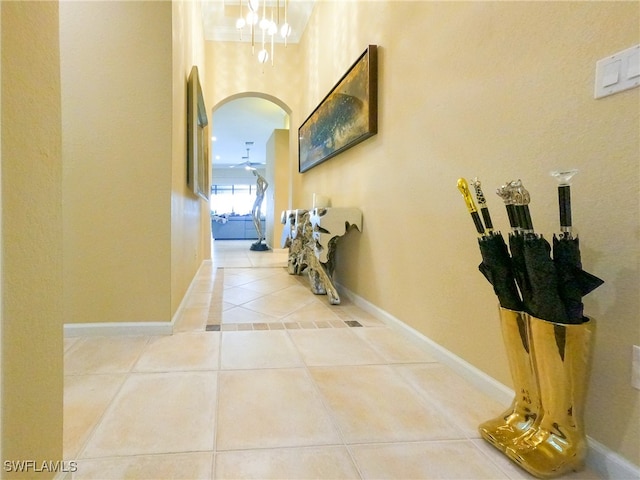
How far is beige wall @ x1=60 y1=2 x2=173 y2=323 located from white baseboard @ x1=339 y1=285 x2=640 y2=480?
1.37 m

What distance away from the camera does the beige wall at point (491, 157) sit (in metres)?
0.91

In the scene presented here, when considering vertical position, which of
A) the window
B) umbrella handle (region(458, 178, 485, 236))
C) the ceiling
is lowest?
umbrella handle (region(458, 178, 485, 236))

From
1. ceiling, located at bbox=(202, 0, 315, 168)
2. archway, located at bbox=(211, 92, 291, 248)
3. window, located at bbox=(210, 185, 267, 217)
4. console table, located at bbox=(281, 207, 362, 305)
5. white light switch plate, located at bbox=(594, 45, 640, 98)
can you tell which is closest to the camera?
white light switch plate, located at bbox=(594, 45, 640, 98)

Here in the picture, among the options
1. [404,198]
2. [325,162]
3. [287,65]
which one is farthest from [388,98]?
[287,65]

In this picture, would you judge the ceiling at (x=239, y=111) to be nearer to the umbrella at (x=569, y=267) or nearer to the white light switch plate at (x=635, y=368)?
the umbrella at (x=569, y=267)

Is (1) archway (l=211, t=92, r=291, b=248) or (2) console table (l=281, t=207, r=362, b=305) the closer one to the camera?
(2) console table (l=281, t=207, r=362, b=305)

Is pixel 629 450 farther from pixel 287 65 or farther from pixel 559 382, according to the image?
pixel 287 65

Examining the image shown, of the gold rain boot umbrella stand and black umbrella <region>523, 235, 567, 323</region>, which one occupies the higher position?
black umbrella <region>523, 235, 567, 323</region>

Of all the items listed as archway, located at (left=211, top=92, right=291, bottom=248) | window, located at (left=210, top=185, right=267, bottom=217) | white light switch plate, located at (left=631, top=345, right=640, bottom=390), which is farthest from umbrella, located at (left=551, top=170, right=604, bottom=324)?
window, located at (left=210, top=185, right=267, bottom=217)

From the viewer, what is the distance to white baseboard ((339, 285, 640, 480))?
0.90 m

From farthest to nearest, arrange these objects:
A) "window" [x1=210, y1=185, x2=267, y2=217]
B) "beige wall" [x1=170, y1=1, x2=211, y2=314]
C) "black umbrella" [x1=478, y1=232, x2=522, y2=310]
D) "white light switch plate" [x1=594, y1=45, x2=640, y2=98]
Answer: "window" [x1=210, y1=185, x2=267, y2=217], "beige wall" [x1=170, y1=1, x2=211, y2=314], "black umbrella" [x1=478, y1=232, x2=522, y2=310], "white light switch plate" [x1=594, y1=45, x2=640, y2=98]

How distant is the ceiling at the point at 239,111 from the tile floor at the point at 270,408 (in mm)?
3209

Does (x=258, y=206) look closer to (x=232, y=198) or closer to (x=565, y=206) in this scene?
(x=565, y=206)

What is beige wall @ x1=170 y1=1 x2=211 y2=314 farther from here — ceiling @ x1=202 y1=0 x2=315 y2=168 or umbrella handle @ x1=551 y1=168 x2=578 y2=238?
umbrella handle @ x1=551 y1=168 x2=578 y2=238
